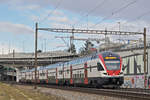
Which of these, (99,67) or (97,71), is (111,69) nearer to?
(99,67)

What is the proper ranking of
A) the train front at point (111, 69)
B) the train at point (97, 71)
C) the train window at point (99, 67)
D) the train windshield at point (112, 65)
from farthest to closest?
the train window at point (99, 67)
the train windshield at point (112, 65)
the train at point (97, 71)
the train front at point (111, 69)

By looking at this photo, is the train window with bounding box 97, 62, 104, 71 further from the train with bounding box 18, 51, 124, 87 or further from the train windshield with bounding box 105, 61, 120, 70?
the train windshield with bounding box 105, 61, 120, 70

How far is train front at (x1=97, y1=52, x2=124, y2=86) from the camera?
29016mm

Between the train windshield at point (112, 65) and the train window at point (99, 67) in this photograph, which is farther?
the train window at point (99, 67)

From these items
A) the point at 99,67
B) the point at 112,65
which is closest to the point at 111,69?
the point at 112,65

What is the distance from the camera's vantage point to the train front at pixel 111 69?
29.0m

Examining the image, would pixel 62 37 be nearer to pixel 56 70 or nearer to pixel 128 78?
pixel 56 70

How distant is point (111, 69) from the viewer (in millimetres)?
29375

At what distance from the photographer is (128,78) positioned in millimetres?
49781

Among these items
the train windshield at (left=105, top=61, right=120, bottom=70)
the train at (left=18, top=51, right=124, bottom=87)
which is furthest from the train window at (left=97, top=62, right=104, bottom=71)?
the train windshield at (left=105, top=61, right=120, bottom=70)

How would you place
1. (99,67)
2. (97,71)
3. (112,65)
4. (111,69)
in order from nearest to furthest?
(111,69) < (112,65) < (99,67) < (97,71)

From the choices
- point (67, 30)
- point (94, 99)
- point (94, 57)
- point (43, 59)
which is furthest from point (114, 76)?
point (43, 59)

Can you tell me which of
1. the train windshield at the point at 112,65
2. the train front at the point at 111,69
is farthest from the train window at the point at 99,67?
the train windshield at the point at 112,65

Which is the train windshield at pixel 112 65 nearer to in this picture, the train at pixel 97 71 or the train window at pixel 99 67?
the train at pixel 97 71
